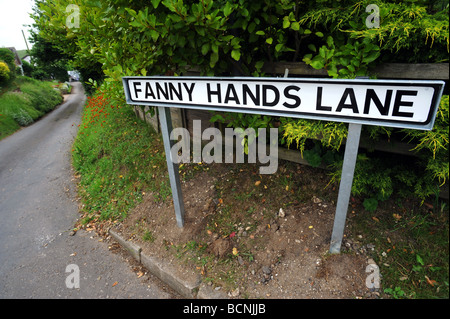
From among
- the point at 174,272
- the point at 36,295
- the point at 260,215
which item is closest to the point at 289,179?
the point at 260,215

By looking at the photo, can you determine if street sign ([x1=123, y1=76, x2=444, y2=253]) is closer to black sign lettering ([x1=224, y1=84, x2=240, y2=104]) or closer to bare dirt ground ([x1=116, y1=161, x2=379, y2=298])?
black sign lettering ([x1=224, y1=84, x2=240, y2=104])

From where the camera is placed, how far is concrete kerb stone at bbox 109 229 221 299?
2.65m

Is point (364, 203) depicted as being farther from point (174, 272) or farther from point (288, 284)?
point (174, 272)

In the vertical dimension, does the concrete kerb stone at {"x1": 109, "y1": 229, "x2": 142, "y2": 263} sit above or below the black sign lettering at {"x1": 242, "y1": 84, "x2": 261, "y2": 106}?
below

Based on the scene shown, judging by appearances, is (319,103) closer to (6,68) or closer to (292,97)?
(292,97)

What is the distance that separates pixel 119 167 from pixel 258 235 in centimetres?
367

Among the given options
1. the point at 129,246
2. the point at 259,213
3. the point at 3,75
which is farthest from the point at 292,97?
the point at 3,75

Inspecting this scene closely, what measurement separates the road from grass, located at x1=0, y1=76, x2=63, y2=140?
7.64m

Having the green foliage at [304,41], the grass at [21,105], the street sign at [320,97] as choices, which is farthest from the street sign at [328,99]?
the grass at [21,105]

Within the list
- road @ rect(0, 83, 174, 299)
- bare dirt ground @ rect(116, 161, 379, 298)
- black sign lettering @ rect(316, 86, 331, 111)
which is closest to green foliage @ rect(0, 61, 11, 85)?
road @ rect(0, 83, 174, 299)

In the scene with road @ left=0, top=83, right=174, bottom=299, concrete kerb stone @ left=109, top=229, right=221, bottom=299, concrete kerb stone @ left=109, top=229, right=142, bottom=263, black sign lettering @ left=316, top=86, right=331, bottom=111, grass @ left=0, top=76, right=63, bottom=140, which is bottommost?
grass @ left=0, top=76, right=63, bottom=140

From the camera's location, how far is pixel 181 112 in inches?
175

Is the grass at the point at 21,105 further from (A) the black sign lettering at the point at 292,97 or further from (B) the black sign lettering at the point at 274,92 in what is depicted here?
(A) the black sign lettering at the point at 292,97
